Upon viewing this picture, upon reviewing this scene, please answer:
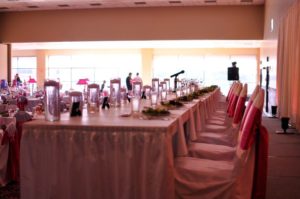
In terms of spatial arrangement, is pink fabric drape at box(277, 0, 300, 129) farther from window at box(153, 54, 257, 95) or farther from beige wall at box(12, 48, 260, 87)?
window at box(153, 54, 257, 95)

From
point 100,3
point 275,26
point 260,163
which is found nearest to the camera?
point 260,163

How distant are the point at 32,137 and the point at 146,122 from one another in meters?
0.71

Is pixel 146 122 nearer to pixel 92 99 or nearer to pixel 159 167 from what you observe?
pixel 159 167

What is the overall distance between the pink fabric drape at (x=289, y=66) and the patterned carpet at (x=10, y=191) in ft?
21.5

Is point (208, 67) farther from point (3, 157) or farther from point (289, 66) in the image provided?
point (3, 157)

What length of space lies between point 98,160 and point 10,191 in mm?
1826

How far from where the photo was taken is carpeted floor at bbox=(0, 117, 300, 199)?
383 centimetres

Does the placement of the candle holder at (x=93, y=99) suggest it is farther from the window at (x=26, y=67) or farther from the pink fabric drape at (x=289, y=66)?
the window at (x=26, y=67)

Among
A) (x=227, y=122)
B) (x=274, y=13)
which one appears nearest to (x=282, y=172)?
(x=227, y=122)

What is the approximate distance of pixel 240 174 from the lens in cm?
264

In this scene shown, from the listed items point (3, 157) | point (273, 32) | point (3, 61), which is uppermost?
point (273, 32)

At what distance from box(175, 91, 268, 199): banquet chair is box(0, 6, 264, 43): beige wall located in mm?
14934

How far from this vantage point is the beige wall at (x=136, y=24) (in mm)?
17094

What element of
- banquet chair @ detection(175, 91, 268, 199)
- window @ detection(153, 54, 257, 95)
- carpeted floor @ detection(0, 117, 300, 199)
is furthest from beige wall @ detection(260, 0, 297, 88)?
banquet chair @ detection(175, 91, 268, 199)
